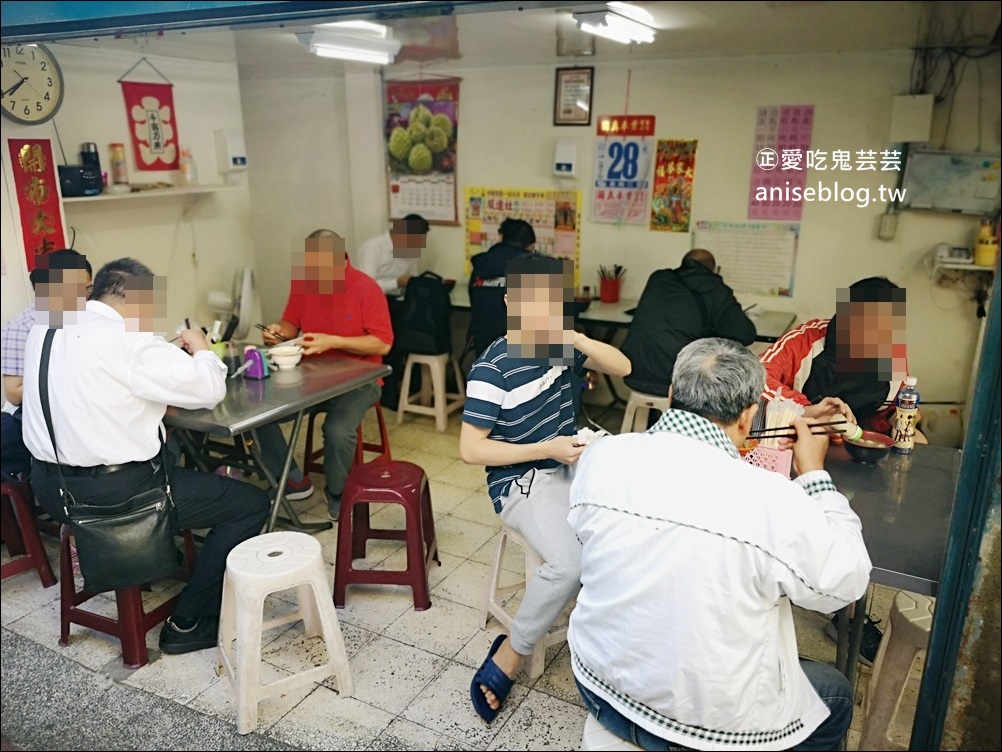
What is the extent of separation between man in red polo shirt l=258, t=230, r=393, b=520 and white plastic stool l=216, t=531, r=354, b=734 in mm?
1122

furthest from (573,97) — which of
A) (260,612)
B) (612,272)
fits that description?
(260,612)

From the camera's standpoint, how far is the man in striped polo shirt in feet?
7.22

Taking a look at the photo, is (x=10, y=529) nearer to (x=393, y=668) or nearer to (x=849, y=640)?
(x=393, y=668)

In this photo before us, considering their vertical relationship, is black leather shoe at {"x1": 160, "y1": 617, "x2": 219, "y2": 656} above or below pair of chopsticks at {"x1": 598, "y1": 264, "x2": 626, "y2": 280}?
below

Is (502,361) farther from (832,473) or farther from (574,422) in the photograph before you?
(832,473)

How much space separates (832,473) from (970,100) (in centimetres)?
104

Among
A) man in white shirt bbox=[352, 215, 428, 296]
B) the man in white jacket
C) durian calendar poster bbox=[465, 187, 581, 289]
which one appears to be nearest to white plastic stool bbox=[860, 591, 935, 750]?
the man in white jacket

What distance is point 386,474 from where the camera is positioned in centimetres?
289

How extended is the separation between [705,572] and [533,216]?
4095 mm

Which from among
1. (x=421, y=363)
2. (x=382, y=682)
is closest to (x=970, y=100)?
(x=382, y=682)

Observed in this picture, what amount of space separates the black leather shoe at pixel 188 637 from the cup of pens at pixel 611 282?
3.18m

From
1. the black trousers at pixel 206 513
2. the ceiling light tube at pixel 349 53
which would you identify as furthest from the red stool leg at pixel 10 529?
the ceiling light tube at pixel 349 53

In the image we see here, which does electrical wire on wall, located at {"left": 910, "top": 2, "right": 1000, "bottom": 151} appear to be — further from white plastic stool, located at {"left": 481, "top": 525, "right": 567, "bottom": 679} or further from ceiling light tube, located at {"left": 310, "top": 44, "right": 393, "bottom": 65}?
ceiling light tube, located at {"left": 310, "top": 44, "right": 393, "bottom": 65}

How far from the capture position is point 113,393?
2281 mm
